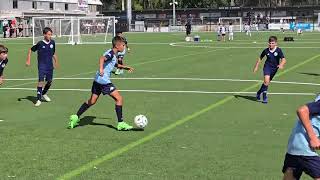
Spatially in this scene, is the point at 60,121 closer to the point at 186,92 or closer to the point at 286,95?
the point at 186,92

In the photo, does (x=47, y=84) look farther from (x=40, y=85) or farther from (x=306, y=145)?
(x=306, y=145)

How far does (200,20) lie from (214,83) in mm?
89834

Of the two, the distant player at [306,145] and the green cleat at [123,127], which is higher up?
the distant player at [306,145]

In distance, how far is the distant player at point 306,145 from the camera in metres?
4.84

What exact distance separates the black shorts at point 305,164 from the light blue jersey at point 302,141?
1.5 inches

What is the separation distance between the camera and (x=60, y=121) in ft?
38.2

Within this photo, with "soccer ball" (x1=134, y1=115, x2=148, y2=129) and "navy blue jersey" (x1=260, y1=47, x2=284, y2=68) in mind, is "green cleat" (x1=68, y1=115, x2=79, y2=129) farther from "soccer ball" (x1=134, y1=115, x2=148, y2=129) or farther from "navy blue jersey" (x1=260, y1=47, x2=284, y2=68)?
"navy blue jersey" (x1=260, y1=47, x2=284, y2=68)

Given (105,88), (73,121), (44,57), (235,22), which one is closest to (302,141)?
(105,88)

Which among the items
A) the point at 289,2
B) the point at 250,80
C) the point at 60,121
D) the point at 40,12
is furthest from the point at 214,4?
the point at 60,121

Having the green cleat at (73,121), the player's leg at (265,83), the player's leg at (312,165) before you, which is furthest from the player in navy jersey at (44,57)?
the player's leg at (312,165)

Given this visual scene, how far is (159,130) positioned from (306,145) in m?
5.66

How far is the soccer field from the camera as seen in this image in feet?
25.4

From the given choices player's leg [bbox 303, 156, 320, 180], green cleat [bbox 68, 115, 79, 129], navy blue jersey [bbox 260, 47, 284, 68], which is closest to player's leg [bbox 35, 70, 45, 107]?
green cleat [bbox 68, 115, 79, 129]

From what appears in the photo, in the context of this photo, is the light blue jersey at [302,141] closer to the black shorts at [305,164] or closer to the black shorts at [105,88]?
the black shorts at [305,164]
